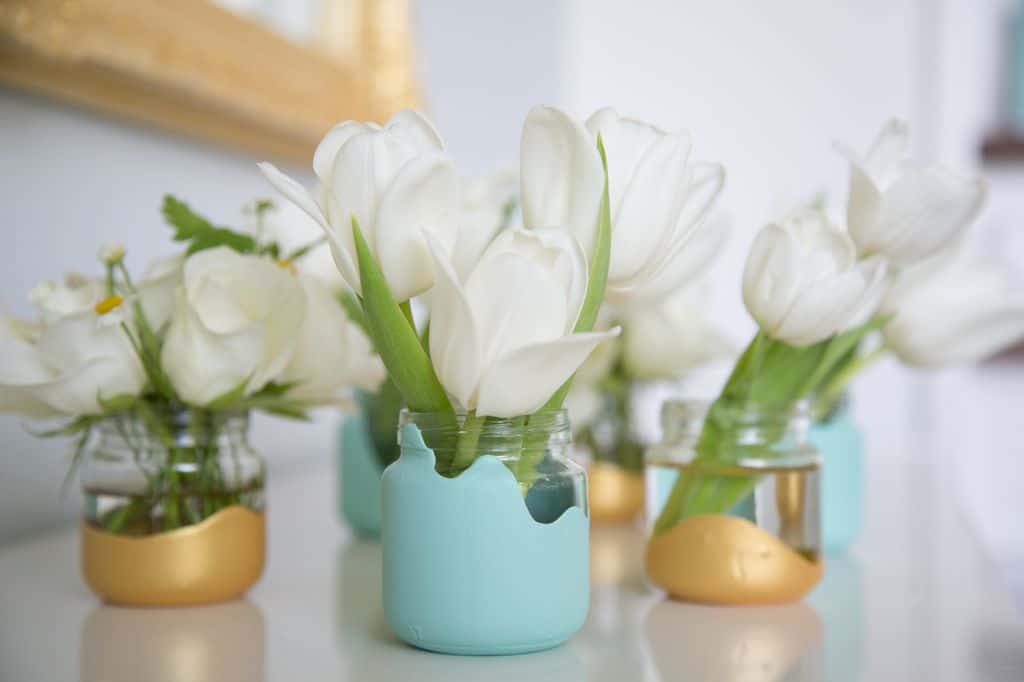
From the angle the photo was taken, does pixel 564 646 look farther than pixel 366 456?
No

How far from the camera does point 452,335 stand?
1.39ft

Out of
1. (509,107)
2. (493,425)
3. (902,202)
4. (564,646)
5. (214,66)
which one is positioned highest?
(509,107)

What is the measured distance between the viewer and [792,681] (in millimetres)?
455

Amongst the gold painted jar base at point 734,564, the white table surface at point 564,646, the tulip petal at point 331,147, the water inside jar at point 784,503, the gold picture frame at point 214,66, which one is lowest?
the white table surface at point 564,646

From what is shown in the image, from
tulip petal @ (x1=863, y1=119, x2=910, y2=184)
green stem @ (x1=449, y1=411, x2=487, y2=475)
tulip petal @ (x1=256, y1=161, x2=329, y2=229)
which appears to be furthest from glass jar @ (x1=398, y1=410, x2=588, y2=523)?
tulip petal @ (x1=863, y1=119, x2=910, y2=184)

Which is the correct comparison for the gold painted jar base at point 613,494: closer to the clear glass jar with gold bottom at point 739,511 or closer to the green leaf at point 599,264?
the clear glass jar with gold bottom at point 739,511

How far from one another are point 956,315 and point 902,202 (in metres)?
0.20

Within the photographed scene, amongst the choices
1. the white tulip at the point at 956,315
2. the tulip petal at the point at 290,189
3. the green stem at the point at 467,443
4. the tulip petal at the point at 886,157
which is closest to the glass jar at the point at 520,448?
the green stem at the point at 467,443

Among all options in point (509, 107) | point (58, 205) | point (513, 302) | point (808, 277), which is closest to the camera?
point (513, 302)

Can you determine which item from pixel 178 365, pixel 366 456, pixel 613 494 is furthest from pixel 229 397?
pixel 613 494

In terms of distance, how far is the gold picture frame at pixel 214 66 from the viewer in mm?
705

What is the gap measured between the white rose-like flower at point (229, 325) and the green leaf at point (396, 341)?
9 centimetres

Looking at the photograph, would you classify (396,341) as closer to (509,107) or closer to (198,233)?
(198,233)

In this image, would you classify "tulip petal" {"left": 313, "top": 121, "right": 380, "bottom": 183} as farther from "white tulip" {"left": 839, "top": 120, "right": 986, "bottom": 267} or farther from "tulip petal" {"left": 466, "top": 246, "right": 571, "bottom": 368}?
"white tulip" {"left": 839, "top": 120, "right": 986, "bottom": 267}
